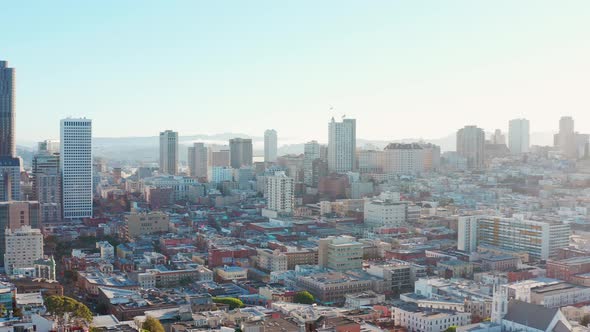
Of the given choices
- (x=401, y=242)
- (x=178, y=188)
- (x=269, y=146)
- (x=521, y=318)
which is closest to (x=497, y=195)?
(x=401, y=242)

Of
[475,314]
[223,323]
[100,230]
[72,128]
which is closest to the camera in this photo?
[223,323]

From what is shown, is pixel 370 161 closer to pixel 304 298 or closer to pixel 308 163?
pixel 308 163

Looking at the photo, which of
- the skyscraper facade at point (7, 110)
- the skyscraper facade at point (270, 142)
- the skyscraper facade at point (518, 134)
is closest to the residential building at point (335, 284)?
the skyscraper facade at point (7, 110)

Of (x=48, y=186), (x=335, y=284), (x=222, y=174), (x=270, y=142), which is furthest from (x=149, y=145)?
(x=335, y=284)

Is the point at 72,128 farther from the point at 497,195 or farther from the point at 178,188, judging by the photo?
the point at 497,195

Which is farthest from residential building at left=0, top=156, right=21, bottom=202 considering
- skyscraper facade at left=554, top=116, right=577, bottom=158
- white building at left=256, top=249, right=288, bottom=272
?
skyscraper facade at left=554, top=116, right=577, bottom=158

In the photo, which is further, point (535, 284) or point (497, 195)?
point (497, 195)

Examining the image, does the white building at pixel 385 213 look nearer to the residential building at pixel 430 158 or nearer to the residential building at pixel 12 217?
the residential building at pixel 12 217
